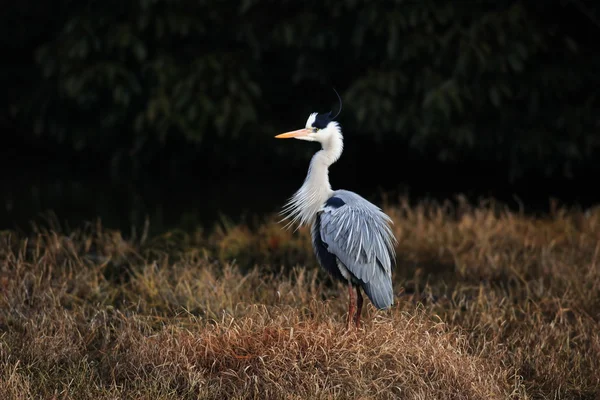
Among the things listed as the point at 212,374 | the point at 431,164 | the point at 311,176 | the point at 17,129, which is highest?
the point at 311,176

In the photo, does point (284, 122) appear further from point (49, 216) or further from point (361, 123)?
point (49, 216)

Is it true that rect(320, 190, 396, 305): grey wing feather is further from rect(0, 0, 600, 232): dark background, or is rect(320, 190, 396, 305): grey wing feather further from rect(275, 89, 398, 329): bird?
rect(0, 0, 600, 232): dark background

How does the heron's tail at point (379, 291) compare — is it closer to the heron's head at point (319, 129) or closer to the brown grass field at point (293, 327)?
the brown grass field at point (293, 327)

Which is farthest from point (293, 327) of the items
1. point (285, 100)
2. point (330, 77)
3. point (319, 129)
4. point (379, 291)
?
point (285, 100)

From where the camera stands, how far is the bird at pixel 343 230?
4.54 meters

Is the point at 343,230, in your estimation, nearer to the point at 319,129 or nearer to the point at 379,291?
the point at 379,291

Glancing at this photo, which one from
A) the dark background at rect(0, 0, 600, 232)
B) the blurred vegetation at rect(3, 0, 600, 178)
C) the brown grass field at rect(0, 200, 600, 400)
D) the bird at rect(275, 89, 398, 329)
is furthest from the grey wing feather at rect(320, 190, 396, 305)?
the blurred vegetation at rect(3, 0, 600, 178)

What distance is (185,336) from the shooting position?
14.7ft

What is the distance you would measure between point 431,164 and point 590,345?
7.73m

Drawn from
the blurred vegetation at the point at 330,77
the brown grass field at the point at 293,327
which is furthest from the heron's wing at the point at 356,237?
the blurred vegetation at the point at 330,77

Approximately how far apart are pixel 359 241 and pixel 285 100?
7984mm

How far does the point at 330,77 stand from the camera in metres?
11.7

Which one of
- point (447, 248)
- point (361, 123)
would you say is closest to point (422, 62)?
point (361, 123)

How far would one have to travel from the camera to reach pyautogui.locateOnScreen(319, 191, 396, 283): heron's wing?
14.9 ft
